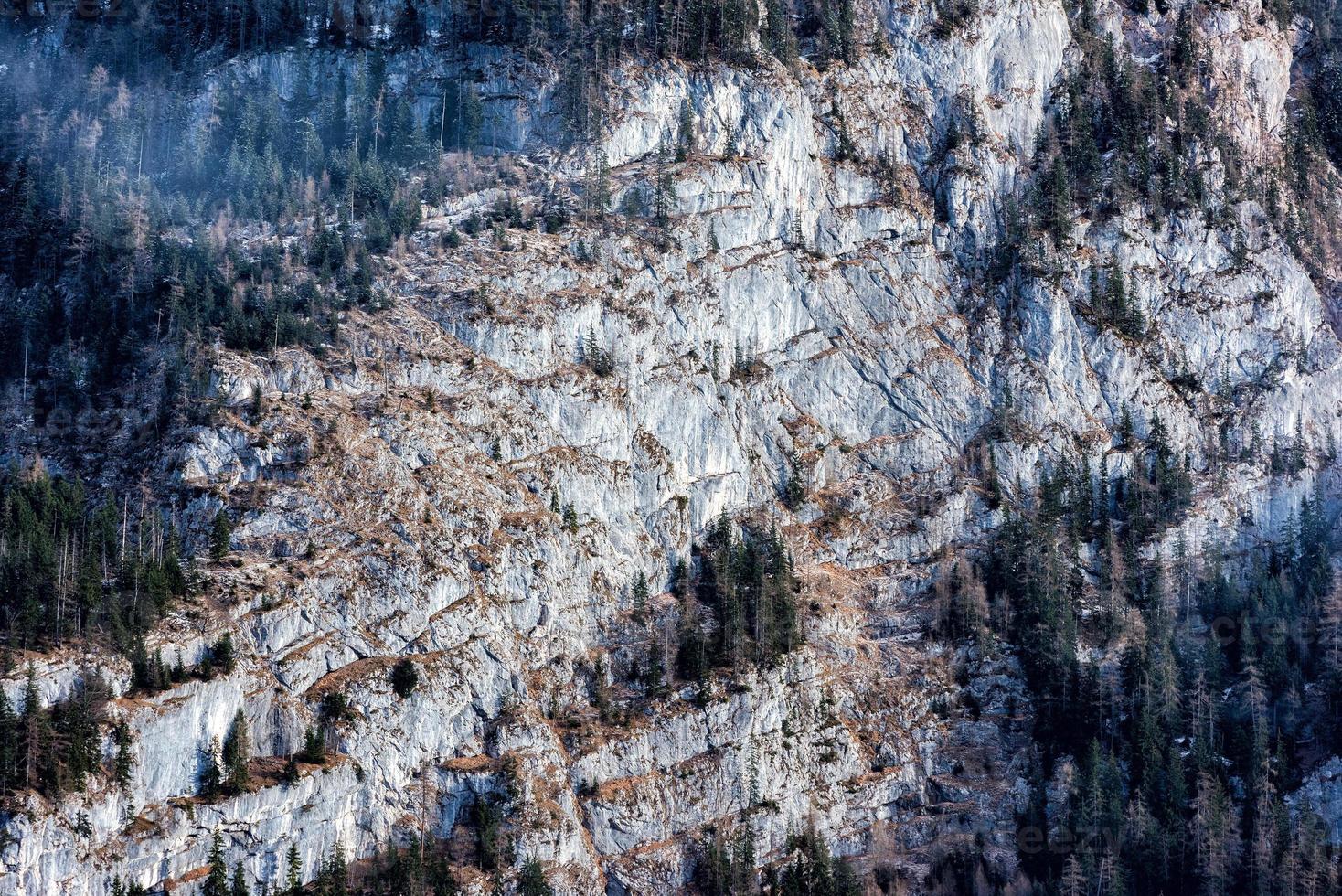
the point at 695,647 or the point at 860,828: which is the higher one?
the point at 695,647

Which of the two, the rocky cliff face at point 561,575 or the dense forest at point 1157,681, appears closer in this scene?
the rocky cliff face at point 561,575

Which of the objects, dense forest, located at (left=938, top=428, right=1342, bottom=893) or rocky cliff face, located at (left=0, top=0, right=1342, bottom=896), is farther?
dense forest, located at (left=938, top=428, right=1342, bottom=893)

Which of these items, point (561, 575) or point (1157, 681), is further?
point (1157, 681)

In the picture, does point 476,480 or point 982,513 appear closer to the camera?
point 476,480

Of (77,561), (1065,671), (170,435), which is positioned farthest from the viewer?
(1065,671)

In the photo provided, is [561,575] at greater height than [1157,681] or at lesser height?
greater

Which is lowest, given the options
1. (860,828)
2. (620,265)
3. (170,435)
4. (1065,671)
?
(860,828)

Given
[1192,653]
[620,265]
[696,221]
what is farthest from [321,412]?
[1192,653]

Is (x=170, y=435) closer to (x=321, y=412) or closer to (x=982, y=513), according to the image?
(x=321, y=412)

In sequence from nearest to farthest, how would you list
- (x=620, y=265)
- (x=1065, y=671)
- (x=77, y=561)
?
(x=77, y=561) < (x=1065, y=671) < (x=620, y=265)

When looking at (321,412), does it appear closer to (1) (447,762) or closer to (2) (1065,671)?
(1) (447,762)
